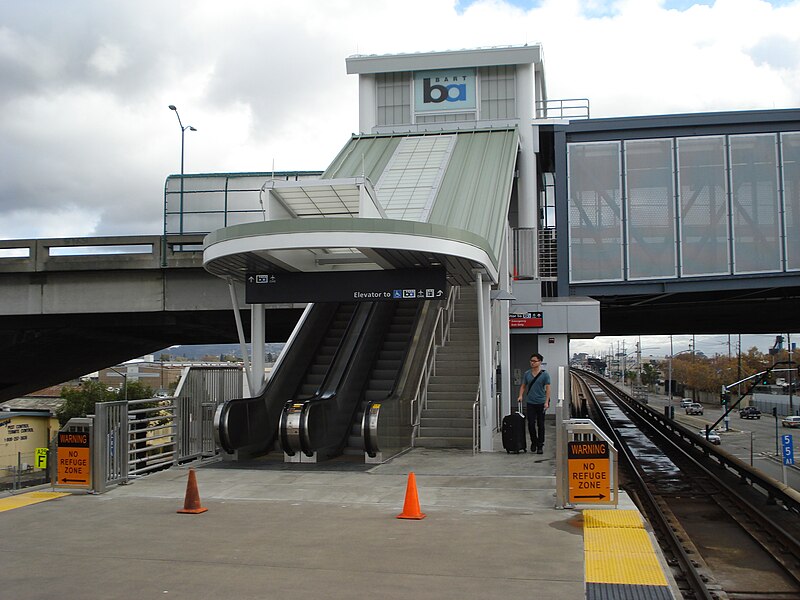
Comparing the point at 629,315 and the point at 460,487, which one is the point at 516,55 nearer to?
the point at 629,315

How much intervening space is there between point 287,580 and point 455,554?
67.5 inches

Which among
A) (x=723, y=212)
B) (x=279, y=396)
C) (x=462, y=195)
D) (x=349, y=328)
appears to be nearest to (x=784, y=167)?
(x=723, y=212)

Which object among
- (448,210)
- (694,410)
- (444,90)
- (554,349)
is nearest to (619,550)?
(448,210)

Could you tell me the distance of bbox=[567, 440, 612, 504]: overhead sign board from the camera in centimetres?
968

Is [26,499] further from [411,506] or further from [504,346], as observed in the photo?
[504,346]

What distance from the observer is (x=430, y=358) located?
1906cm

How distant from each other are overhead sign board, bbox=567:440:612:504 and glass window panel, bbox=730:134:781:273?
18.5 metres

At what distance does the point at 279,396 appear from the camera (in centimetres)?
1714

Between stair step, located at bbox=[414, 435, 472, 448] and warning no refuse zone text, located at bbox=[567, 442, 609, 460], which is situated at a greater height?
warning no refuse zone text, located at bbox=[567, 442, 609, 460]

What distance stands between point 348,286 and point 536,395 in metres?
4.15

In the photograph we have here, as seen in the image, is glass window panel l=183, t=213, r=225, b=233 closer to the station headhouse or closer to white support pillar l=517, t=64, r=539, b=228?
the station headhouse

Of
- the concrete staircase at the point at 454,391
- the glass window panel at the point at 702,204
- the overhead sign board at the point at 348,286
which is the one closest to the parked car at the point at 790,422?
the glass window panel at the point at 702,204

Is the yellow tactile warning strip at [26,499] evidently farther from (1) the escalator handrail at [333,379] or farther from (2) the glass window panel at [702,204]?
(2) the glass window panel at [702,204]

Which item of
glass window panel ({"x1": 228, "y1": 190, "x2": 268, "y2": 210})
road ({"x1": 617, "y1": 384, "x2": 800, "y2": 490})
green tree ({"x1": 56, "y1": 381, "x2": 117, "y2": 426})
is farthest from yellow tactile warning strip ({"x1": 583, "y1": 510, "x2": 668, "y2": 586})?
green tree ({"x1": 56, "y1": 381, "x2": 117, "y2": 426})
